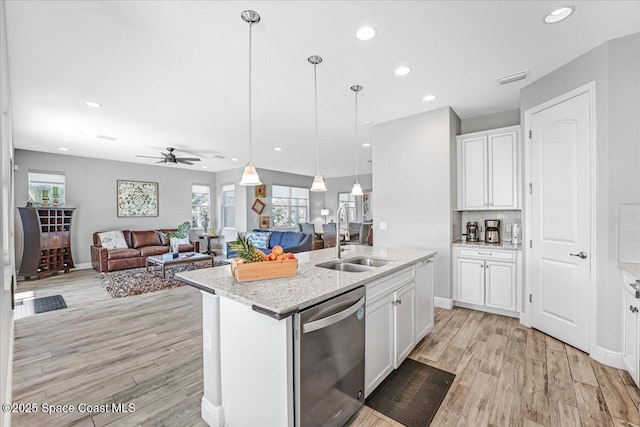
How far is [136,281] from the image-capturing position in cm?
526

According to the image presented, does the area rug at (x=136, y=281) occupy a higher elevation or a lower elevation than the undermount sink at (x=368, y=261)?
lower

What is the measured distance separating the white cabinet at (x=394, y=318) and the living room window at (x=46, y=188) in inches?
301

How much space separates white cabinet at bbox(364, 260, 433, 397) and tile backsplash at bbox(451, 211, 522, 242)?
1.56 meters

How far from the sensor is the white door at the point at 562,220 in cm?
261

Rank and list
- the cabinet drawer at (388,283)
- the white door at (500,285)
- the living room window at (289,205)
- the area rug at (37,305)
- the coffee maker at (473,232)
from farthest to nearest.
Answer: the living room window at (289,205)
the coffee maker at (473,232)
the area rug at (37,305)
the white door at (500,285)
the cabinet drawer at (388,283)

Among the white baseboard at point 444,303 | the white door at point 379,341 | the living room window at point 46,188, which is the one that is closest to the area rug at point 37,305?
the living room window at point 46,188

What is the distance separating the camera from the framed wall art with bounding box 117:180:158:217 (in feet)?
24.1

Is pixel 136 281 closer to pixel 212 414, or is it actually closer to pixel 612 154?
pixel 212 414

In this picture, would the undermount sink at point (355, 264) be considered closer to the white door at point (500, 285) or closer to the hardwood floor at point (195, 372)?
the hardwood floor at point (195, 372)

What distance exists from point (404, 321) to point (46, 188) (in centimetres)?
806

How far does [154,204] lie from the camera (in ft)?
26.0

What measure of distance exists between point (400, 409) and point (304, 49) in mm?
2903

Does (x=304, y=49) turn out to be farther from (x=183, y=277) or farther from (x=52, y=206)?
(x=52, y=206)

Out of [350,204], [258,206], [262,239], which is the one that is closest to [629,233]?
[262,239]
